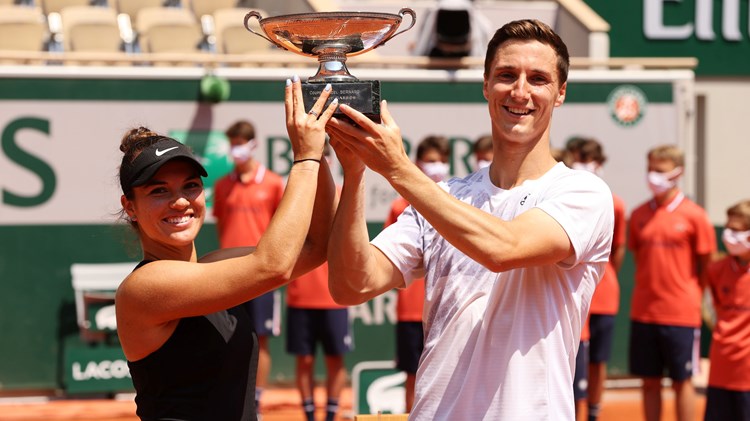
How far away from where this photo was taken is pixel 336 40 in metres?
3.01

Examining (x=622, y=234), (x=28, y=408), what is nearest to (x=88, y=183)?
(x=28, y=408)

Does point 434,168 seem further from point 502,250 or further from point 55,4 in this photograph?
point 55,4

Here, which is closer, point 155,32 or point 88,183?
point 88,183

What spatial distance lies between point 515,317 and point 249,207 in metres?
5.49

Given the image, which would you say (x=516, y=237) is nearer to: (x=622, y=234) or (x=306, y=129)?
(x=306, y=129)

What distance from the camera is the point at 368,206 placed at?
940 cm

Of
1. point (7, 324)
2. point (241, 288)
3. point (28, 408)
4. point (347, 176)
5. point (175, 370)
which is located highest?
point (347, 176)

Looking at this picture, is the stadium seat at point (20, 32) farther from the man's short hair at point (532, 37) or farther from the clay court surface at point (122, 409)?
the man's short hair at point (532, 37)

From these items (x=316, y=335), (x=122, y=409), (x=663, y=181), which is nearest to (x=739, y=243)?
(x=663, y=181)

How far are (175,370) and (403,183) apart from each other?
75 cm

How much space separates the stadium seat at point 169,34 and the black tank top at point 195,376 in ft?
27.1

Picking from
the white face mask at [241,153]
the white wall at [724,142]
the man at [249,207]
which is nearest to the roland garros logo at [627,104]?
the man at [249,207]

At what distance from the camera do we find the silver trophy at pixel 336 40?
281cm

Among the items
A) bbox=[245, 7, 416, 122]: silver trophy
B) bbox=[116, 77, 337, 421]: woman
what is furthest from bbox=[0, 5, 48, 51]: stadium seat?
bbox=[245, 7, 416, 122]: silver trophy
